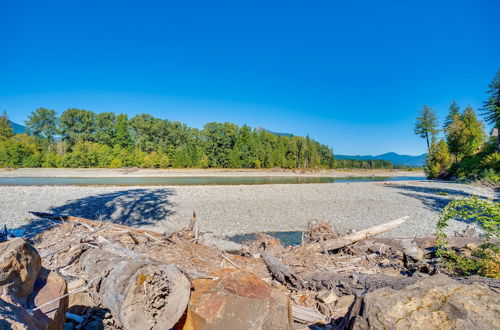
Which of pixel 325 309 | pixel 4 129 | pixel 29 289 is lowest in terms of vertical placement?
pixel 325 309

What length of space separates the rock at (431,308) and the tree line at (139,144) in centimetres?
6273

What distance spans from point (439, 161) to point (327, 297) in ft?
162

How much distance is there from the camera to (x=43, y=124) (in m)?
60.3

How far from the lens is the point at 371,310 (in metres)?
1.79

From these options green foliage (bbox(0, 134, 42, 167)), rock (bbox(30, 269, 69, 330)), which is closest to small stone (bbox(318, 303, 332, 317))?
rock (bbox(30, 269, 69, 330))

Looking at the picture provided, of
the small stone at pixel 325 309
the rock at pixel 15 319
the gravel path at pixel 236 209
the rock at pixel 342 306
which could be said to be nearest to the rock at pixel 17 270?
the rock at pixel 15 319

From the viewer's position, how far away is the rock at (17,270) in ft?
6.55

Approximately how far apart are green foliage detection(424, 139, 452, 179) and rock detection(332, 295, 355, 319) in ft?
156

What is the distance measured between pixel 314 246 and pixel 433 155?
159 feet

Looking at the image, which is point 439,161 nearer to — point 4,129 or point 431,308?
point 431,308

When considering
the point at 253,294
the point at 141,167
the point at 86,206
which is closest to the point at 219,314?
the point at 253,294

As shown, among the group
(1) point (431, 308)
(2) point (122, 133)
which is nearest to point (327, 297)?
(1) point (431, 308)

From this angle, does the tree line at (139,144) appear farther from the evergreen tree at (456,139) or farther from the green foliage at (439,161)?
the evergreen tree at (456,139)

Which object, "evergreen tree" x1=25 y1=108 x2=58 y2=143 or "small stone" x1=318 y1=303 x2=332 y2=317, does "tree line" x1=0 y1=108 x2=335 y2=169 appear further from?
"small stone" x1=318 y1=303 x2=332 y2=317
